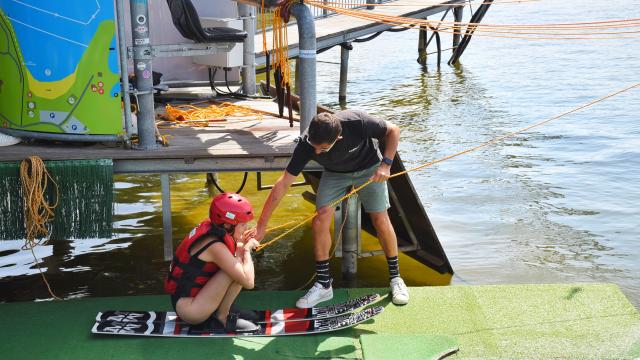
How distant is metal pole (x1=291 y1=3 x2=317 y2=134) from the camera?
715 cm

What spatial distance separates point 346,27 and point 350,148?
36.0 feet

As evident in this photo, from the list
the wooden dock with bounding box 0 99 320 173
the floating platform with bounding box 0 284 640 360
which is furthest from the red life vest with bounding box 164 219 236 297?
the wooden dock with bounding box 0 99 320 173

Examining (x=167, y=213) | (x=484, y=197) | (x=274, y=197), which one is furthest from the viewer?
(x=484, y=197)

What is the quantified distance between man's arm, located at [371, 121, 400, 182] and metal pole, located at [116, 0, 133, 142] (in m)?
2.25

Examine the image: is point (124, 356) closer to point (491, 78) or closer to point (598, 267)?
point (598, 267)

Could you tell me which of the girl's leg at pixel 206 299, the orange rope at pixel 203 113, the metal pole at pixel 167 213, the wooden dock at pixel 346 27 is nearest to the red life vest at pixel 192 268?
the girl's leg at pixel 206 299

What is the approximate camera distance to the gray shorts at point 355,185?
6789 mm

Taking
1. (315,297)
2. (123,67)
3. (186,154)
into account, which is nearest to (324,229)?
(315,297)

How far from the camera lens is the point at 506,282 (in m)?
8.87

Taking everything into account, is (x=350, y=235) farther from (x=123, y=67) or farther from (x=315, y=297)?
(x=123, y=67)

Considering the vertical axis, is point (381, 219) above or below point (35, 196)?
below

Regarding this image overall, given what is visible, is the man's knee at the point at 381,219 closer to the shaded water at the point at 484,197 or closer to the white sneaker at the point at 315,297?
the white sneaker at the point at 315,297

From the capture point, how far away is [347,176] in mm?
6793

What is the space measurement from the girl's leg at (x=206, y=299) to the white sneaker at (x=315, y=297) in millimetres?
839
